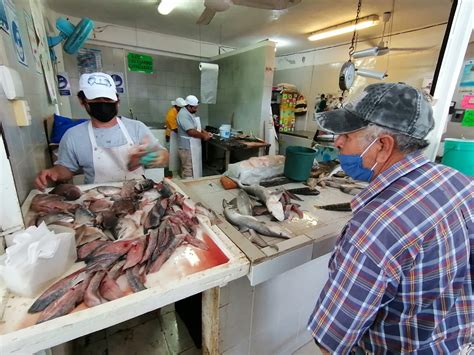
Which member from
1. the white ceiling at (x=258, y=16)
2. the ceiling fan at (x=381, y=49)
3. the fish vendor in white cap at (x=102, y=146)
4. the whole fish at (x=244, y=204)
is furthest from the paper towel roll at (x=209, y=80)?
the whole fish at (x=244, y=204)

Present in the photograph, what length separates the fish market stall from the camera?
3.39ft

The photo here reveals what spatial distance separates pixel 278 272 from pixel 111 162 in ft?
4.96

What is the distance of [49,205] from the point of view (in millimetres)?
1138

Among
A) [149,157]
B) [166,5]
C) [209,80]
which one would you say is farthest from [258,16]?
[149,157]

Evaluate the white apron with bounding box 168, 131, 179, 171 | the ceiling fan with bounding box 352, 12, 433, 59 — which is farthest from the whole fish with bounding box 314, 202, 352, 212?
the white apron with bounding box 168, 131, 179, 171

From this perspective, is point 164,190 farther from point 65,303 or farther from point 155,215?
point 65,303

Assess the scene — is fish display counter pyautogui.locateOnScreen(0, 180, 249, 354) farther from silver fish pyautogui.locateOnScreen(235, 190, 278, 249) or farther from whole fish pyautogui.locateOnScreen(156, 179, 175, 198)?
silver fish pyautogui.locateOnScreen(235, 190, 278, 249)

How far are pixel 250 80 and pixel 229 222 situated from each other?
4.08m

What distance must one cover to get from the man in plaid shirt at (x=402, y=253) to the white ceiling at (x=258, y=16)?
125 inches

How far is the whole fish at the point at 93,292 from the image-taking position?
0.70m

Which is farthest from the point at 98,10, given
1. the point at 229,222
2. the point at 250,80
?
the point at 229,222

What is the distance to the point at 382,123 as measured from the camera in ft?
2.51

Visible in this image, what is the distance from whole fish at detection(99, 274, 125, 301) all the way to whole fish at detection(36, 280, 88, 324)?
0.05 metres

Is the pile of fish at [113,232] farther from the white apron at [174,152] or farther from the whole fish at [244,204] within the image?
the white apron at [174,152]
